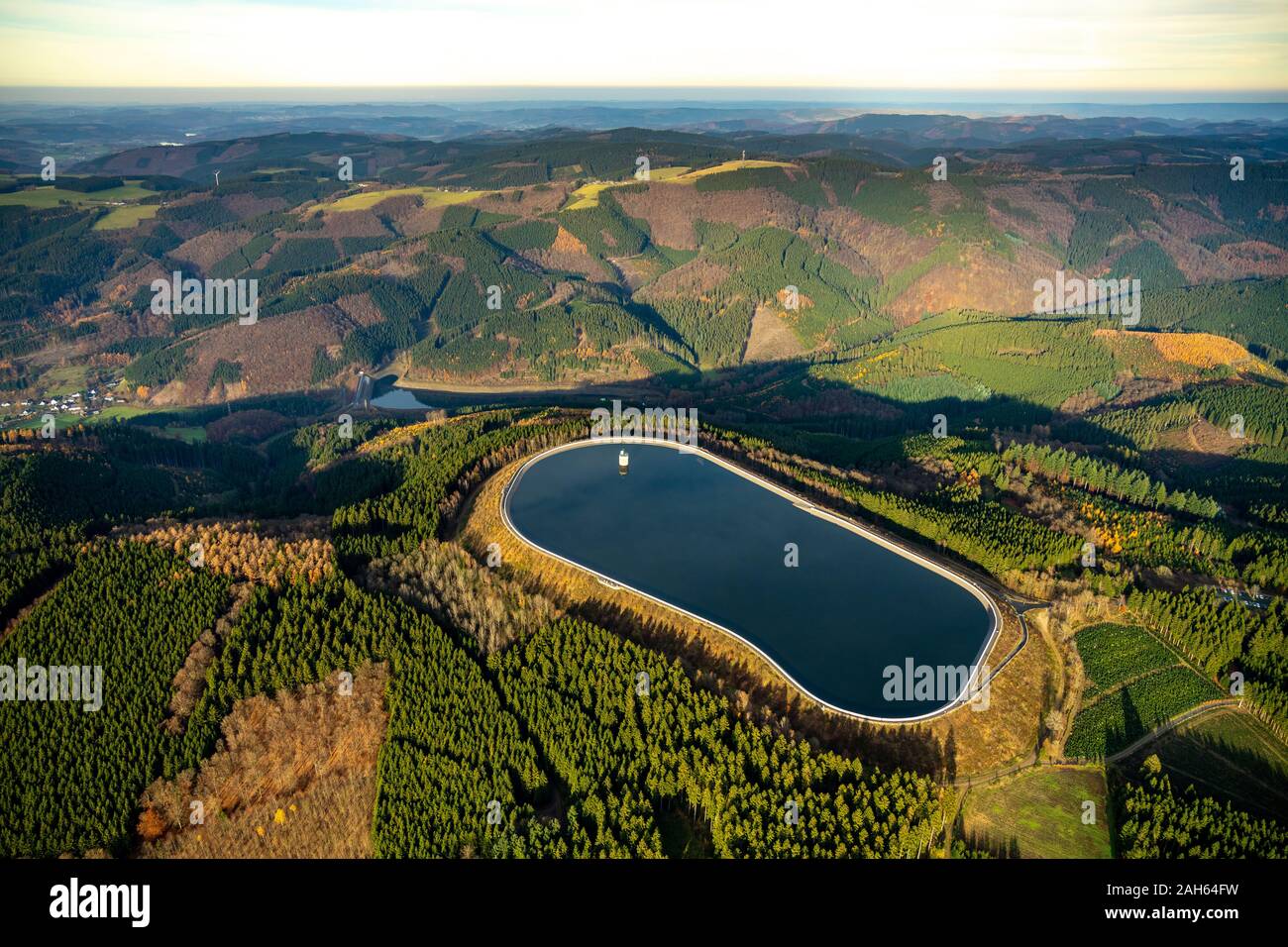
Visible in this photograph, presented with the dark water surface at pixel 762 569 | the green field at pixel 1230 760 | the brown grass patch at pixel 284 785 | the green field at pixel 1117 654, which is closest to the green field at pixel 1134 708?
the green field at pixel 1117 654

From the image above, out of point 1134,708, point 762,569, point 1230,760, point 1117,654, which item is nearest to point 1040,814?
point 1134,708

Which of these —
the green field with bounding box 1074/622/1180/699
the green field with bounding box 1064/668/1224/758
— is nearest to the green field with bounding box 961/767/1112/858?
the green field with bounding box 1064/668/1224/758

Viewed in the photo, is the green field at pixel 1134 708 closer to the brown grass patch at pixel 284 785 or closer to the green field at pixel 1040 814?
the green field at pixel 1040 814

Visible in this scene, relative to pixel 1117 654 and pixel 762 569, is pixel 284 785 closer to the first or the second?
pixel 762 569

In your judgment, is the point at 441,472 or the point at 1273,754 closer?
the point at 1273,754

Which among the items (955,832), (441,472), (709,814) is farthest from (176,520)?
(955,832)

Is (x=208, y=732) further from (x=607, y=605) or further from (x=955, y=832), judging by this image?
(x=955, y=832)
